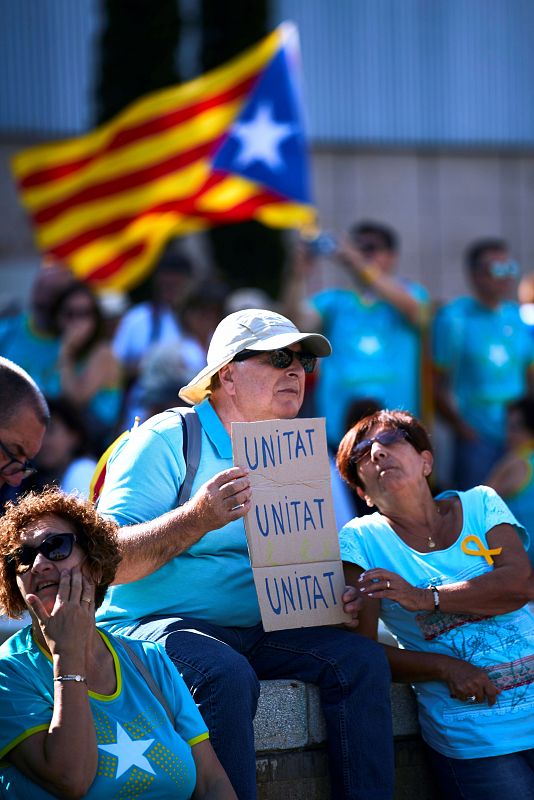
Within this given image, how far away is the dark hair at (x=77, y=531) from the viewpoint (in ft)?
11.0

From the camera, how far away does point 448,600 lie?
4.06 meters

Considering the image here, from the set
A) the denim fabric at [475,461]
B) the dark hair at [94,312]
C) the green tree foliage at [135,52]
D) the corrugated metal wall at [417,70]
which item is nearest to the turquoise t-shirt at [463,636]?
the dark hair at [94,312]

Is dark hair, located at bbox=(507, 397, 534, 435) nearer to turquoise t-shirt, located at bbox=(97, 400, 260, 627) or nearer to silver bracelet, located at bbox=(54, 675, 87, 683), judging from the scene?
turquoise t-shirt, located at bbox=(97, 400, 260, 627)

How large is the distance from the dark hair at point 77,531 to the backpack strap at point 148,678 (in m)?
0.16

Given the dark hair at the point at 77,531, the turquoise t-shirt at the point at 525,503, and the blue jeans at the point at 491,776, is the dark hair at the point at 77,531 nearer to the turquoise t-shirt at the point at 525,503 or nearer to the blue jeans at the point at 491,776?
the blue jeans at the point at 491,776

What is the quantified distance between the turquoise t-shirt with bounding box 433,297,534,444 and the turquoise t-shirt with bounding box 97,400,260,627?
4.74m

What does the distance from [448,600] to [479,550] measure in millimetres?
269

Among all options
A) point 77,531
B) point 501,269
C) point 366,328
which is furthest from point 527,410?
point 77,531

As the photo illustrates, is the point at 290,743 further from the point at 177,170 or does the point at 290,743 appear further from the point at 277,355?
the point at 177,170

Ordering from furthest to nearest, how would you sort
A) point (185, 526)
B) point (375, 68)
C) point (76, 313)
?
1. point (375, 68)
2. point (76, 313)
3. point (185, 526)

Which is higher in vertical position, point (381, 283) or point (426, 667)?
point (381, 283)

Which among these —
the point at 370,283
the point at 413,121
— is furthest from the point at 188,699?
the point at 413,121

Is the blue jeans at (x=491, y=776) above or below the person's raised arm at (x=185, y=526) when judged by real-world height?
below

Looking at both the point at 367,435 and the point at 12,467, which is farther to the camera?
the point at 367,435
